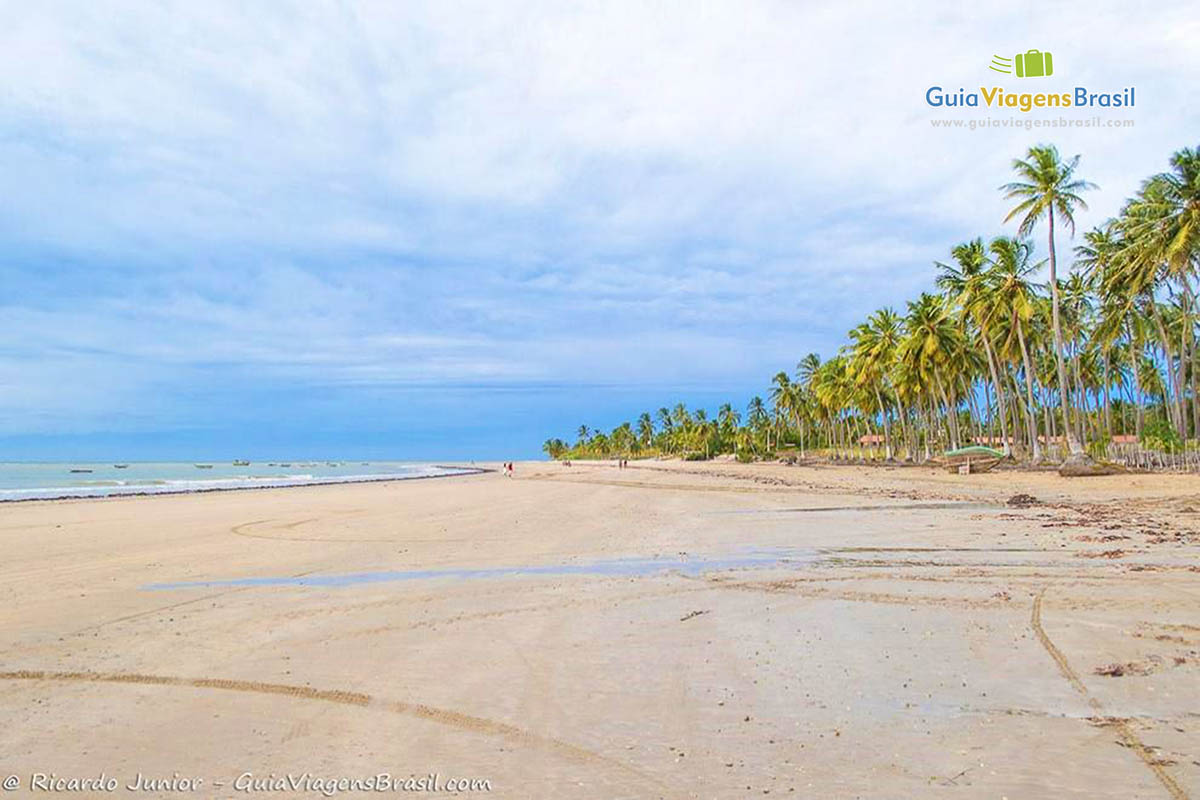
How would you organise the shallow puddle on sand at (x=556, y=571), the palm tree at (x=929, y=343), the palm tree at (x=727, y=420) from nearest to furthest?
the shallow puddle on sand at (x=556, y=571) → the palm tree at (x=929, y=343) → the palm tree at (x=727, y=420)

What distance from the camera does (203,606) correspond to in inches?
340

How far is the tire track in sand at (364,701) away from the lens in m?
4.22

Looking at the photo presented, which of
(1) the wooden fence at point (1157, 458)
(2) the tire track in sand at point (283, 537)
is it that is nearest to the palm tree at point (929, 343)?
(1) the wooden fence at point (1157, 458)

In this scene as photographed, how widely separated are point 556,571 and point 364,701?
18.2 feet

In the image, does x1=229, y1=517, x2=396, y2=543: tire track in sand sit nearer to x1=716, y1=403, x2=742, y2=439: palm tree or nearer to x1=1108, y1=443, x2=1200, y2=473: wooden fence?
x1=1108, y1=443, x2=1200, y2=473: wooden fence

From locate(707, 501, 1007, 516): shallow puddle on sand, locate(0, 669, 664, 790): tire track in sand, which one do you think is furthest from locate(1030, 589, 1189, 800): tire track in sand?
locate(707, 501, 1007, 516): shallow puddle on sand

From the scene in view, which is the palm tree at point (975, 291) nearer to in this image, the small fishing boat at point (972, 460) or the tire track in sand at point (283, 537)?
the small fishing boat at point (972, 460)

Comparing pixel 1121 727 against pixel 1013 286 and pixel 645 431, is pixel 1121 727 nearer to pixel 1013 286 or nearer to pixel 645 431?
pixel 1013 286

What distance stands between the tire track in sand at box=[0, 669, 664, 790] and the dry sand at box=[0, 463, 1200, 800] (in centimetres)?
2

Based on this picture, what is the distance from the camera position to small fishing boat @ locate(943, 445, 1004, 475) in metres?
39.8

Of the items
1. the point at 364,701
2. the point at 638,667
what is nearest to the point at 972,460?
the point at 638,667

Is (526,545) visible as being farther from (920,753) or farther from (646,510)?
(920,753)

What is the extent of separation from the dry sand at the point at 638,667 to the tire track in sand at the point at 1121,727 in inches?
0.8

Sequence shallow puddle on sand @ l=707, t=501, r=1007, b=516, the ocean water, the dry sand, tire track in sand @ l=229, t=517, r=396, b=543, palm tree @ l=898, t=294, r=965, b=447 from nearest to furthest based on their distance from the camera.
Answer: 1. the dry sand
2. tire track in sand @ l=229, t=517, r=396, b=543
3. shallow puddle on sand @ l=707, t=501, r=1007, b=516
4. the ocean water
5. palm tree @ l=898, t=294, r=965, b=447
